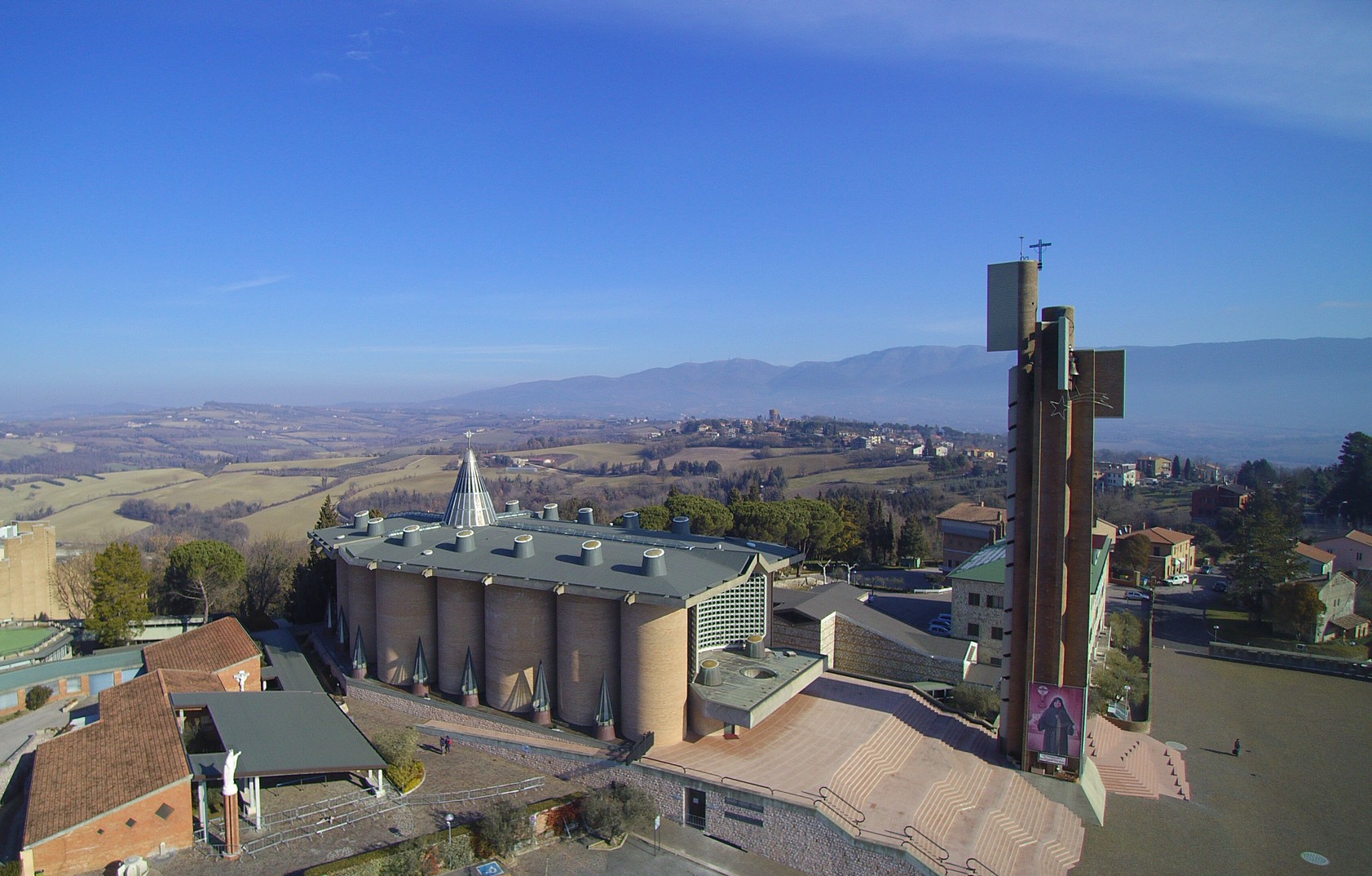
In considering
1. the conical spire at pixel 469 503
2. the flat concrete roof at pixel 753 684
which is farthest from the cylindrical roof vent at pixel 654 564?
the conical spire at pixel 469 503

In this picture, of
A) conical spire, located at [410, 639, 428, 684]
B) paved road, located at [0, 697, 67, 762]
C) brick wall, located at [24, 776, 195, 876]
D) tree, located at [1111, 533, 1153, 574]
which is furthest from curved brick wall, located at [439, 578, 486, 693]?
tree, located at [1111, 533, 1153, 574]

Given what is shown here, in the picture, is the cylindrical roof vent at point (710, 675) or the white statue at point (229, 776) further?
the cylindrical roof vent at point (710, 675)

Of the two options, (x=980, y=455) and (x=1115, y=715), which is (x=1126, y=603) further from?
(x=980, y=455)

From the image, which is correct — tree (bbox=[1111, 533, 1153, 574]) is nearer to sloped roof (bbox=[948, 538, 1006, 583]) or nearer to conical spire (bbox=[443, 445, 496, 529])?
sloped roof (bbox=[948, 538, 1006, 583])

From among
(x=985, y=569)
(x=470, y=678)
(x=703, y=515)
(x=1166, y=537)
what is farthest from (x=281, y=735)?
(x=1166, y=537)

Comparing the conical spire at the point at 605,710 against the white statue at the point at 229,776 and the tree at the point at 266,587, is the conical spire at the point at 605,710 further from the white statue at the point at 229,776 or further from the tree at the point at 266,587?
the tree at the point at 266,587

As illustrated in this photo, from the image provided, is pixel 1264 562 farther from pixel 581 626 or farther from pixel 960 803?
pixel 581 626

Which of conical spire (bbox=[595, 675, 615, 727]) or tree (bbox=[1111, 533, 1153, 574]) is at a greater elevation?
conical spire (bbox=[595, 675, 615, 727])
